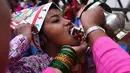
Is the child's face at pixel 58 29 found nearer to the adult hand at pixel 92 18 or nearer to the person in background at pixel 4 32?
the adult hand at pixel 92 18

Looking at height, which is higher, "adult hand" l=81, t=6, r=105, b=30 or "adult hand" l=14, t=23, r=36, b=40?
"adult hand" l=14, t=23, r=36, b=40

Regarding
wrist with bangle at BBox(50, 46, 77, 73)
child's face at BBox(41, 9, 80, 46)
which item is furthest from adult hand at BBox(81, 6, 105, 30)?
child's face at BBox(41, 9, 80, 46)

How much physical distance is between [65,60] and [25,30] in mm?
319

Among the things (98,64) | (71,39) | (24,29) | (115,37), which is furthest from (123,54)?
(24,29)

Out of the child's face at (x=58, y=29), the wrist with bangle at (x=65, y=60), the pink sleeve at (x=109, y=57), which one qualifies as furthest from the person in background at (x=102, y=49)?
the child's face at (x=58, y=29)

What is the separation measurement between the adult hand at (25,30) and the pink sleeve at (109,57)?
495mm

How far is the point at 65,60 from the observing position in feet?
3.33

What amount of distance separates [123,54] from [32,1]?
5003 millimetres

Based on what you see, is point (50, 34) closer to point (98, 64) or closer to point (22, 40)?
point (22, 40)

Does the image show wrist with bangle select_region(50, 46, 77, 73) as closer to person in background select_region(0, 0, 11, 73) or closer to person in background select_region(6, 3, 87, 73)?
person in background select_region(6, 3, 87, 73)

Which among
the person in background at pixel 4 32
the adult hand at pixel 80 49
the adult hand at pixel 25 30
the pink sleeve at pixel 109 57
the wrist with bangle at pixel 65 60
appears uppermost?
the adult hand at pixel 25 30

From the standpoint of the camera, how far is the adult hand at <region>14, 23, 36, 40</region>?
4.02ft

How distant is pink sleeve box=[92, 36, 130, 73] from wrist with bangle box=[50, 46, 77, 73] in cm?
22

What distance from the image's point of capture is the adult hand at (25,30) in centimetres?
123
